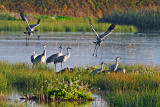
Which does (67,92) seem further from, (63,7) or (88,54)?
(63,7)

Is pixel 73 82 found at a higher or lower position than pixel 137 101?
higher

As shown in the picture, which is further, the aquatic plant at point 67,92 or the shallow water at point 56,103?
the aquatic plant at point 67,92

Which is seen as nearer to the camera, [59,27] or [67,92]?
[67,92]

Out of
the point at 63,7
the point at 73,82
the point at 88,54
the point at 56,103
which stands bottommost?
the point at 56,103

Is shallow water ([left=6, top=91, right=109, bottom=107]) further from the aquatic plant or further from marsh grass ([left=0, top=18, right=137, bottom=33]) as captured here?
marsh grass ([left=0, top=18, right=137, bottom=33])

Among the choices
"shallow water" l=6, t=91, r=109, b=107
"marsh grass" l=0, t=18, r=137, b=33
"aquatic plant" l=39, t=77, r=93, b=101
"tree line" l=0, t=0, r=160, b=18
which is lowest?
"shallow water" l=6, t=91, r=109, b=107

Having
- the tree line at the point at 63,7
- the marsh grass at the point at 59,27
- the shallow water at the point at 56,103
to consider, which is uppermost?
the tree line at the point at 63,7

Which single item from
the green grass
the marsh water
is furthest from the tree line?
the green grass

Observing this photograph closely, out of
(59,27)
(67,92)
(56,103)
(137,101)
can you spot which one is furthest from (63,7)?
(137,101)

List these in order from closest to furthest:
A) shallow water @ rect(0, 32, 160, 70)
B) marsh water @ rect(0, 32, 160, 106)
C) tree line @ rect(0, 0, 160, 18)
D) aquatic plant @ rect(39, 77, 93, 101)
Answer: aquatic plant @ rect(39, 77, 93, 101) < marsh water @ rect(0, 32, 160, 106) < shallow water @ rect(0, 32, 160, 70) < tree line @ rect(0, 0, 160, 18)

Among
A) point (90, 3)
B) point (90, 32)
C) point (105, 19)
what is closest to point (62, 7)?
point (90, 3)

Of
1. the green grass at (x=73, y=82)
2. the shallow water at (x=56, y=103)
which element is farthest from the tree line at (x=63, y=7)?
the shallow water at (x=56, y=103)

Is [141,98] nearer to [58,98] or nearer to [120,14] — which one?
[58,98]

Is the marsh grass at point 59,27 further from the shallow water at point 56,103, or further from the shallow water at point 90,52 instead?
the shallow water at point 56,103
